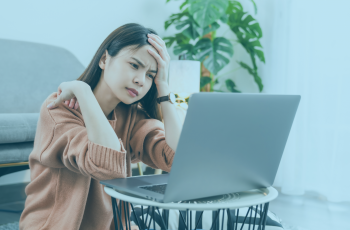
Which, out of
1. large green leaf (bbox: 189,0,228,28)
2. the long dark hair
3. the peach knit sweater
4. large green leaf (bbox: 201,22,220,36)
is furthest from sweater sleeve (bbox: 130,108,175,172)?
large green leaf (bbox: 201,22,220,36)

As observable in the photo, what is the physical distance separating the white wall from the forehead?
1.64 metres

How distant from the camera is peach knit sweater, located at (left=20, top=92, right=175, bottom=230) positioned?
0.67m

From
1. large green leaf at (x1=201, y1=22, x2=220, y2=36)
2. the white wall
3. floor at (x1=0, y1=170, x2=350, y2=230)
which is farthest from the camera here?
large green leaf at (x1=201, y1=22, x2=220, y2=36)

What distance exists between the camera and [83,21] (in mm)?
2473

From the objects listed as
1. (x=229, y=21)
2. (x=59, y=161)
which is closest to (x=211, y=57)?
(x=229, y=21)

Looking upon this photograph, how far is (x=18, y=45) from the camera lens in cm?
204

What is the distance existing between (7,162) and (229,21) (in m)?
2.14

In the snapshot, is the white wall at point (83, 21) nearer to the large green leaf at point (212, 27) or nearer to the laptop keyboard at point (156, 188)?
the large green leaf at point (212, 27)

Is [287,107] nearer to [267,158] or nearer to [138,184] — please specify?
[267,158]

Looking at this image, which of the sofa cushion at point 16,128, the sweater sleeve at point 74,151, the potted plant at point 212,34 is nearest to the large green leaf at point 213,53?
the potted plant at point 212,34

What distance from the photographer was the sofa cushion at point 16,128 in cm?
136

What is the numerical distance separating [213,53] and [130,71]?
191cm

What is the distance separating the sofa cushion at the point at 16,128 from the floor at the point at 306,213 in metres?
0.39

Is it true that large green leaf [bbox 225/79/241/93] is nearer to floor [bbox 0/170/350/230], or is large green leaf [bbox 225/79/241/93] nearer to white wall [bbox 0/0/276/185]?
white wall [bbox 0/0/276/185]
